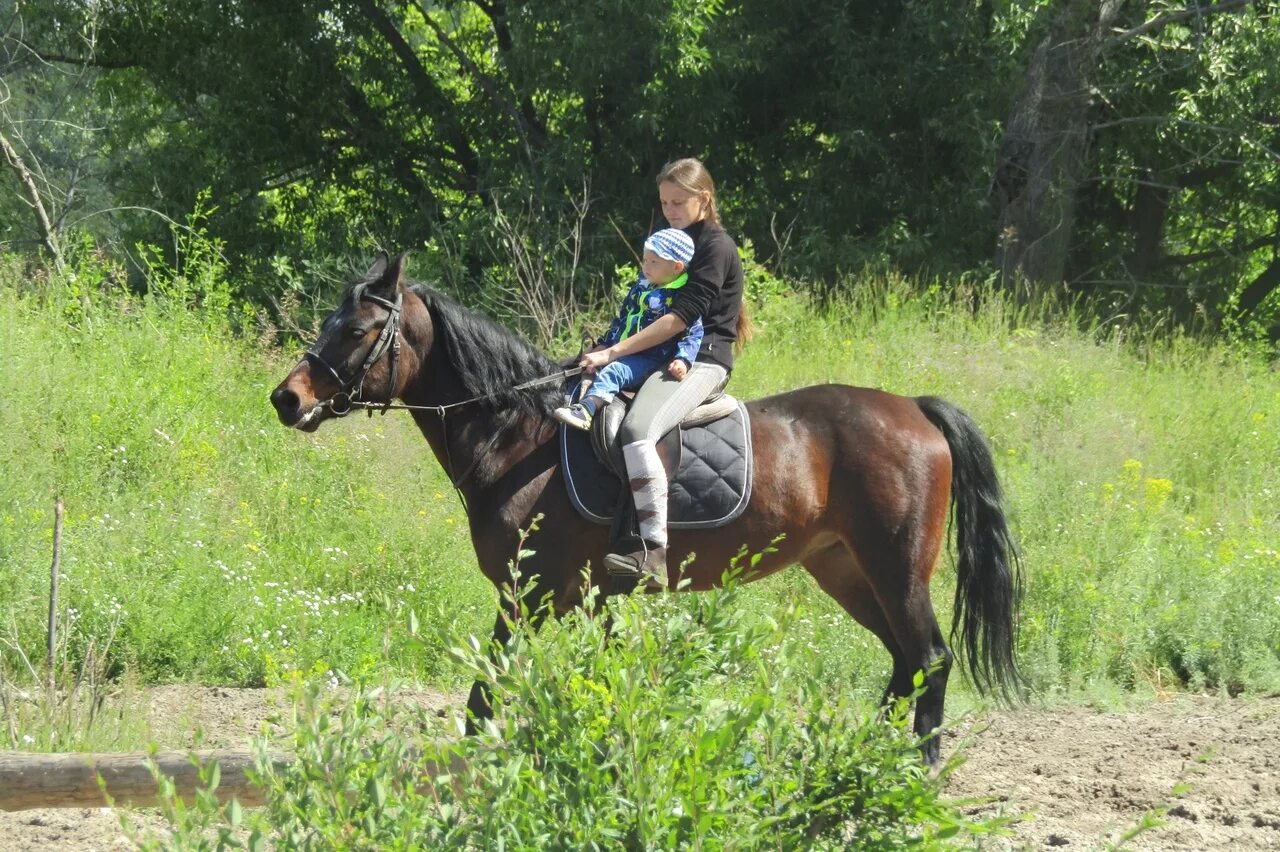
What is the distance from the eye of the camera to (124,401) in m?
9.77

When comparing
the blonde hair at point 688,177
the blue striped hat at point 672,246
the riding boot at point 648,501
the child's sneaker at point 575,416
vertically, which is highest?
the blonde hair at point 688,177

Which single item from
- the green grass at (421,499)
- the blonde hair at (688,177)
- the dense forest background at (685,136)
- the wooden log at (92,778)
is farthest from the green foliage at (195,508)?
the dense forest background at (685,136)

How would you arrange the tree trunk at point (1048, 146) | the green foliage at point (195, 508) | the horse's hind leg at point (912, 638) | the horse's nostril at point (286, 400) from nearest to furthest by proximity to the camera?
the horse's nostril at point (286, 400)
the horse's hind leg at point (912, 638)
the green foliage at point (195, 508)
the tree trunk at point (1048, 146)

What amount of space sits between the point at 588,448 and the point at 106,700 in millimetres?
2427

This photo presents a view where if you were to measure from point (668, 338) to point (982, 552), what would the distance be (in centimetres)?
197

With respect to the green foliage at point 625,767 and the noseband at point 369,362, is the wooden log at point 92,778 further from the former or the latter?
the noseband at point 369,362

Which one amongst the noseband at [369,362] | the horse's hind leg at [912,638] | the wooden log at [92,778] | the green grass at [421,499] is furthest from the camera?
the green grass at [421,499]

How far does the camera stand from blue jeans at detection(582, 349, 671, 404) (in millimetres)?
5832

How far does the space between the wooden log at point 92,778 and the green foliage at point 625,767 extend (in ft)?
3.67

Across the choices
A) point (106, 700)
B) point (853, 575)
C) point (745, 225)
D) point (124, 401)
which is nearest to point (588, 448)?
point (853, 575)

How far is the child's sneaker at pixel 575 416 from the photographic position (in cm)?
569

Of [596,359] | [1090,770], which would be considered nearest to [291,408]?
[596,359]

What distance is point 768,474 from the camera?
20.0 feet

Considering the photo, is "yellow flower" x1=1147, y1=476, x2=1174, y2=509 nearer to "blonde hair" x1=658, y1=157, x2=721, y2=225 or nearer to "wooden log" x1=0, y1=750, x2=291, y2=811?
"blonde hair" x1=658, y1=157, x2=721, y2=225
